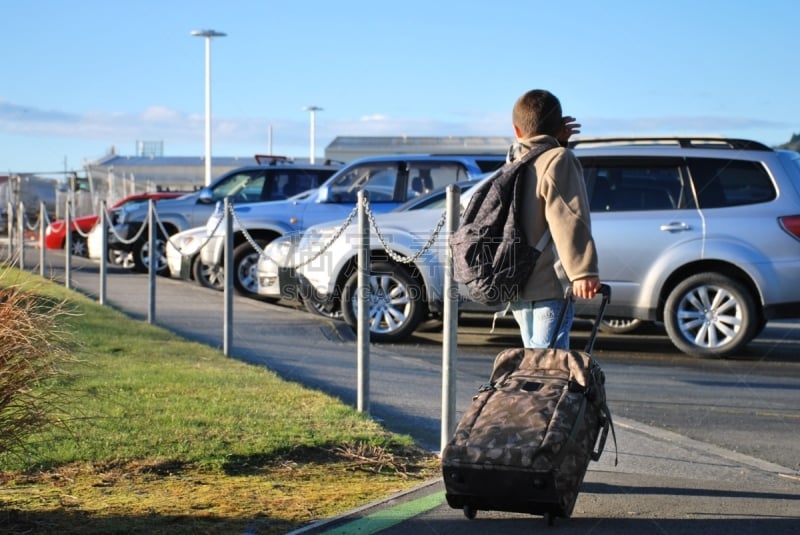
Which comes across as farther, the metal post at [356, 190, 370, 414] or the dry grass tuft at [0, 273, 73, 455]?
the metal post at [356, 190, 370, 414]

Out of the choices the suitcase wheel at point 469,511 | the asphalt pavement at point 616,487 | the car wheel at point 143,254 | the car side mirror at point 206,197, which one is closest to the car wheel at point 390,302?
the asphalt pavement at point 616,487

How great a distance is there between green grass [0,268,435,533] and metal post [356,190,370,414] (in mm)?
140

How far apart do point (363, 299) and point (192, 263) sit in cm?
1000

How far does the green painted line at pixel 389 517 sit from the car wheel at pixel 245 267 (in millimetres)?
10223

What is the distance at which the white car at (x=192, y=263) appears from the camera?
15.5 m

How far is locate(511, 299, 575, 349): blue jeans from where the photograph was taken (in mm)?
4703

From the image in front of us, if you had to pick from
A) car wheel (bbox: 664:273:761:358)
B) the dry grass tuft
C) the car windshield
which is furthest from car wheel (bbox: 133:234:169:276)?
the dry grass tuft

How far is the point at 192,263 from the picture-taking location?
16.4 meters

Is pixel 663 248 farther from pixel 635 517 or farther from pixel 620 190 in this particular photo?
pixel 635 517

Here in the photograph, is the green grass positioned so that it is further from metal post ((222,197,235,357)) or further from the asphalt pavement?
metal post ((222,197,235,357))

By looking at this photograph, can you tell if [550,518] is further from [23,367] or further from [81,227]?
[81,227]

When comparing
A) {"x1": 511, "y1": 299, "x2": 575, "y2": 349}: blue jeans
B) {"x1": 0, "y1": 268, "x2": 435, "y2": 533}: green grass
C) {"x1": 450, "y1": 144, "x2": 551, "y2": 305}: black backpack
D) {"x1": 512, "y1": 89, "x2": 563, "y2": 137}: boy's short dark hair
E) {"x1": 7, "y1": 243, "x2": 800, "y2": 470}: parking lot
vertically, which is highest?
{"x1": 512, "y1": 89, "x2": 563, "y2": 137}: boy's short dark hair

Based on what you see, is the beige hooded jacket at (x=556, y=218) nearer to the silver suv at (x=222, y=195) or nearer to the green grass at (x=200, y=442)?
the green grass at (x=200, y=442)

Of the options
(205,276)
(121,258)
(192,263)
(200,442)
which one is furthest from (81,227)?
(200,442)
